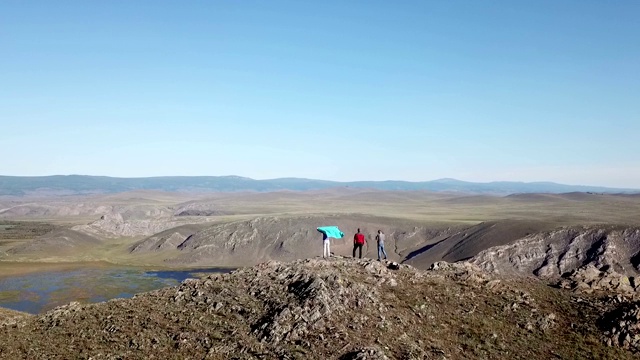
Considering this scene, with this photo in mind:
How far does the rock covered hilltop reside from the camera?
66.7 ft

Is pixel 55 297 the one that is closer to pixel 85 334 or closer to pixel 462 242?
pixel 85 334

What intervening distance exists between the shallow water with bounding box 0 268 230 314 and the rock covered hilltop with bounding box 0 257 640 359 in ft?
158

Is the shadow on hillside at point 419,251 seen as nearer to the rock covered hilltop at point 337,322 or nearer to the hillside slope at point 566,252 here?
the hillside slope at point 566,252

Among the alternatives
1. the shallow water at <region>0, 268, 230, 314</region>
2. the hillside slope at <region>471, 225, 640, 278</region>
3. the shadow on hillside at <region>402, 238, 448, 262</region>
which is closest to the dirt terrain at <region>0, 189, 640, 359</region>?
the shallow water at <region>0, 268, 230, 314</region>

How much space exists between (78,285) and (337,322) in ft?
251

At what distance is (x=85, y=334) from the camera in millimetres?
22594

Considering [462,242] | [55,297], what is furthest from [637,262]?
[55,297]

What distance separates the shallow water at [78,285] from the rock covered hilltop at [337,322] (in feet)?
158

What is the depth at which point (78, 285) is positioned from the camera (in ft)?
269

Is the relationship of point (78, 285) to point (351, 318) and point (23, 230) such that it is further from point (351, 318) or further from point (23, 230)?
point (23, 230)

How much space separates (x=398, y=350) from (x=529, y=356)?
6.10 metres

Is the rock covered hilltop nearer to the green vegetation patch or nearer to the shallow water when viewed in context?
the shallow water

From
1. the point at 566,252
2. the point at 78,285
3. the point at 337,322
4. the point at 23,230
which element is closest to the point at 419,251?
the point at 566,252

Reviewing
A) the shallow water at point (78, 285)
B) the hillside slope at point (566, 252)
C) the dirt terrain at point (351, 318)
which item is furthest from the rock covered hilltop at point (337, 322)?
the hillside slope at point (566, 252)
